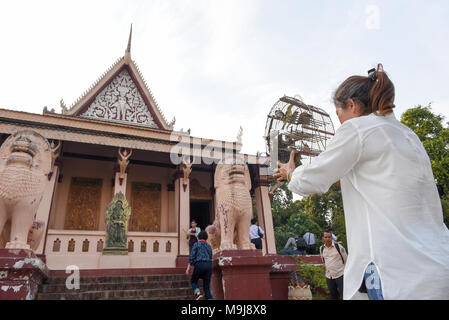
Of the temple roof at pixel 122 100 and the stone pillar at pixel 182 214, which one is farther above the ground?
the temple roof at pixel 122 100

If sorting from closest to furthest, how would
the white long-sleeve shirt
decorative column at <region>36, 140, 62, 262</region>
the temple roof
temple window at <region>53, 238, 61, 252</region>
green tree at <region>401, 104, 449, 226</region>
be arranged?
the white long-sleeve shirt, decorative column at <region>36, 140, 62, 262</region>, temple window at <region>53, 238, 61, 252</region>, the temple roof, green tree at <region>401, 104, 449, 226</region>

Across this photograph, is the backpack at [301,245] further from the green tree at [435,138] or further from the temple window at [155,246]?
the green tree at [435,138]

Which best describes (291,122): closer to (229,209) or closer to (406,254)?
(229,209)

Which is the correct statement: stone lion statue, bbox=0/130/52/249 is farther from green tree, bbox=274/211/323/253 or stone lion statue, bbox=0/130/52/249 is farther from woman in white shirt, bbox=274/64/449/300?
green tree, bbox=274/211/323/253

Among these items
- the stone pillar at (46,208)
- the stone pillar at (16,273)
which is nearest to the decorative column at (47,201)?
the stone pillar at (46,208)

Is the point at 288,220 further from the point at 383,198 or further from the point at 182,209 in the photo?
the point at 383,198

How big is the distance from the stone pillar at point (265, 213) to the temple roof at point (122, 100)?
380 centimetres

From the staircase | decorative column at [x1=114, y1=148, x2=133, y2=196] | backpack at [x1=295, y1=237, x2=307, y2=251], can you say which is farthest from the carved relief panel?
the staircase

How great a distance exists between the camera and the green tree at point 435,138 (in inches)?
490

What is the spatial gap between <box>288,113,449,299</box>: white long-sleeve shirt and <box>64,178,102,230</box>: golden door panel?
9451mm

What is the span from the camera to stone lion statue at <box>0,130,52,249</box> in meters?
3.64

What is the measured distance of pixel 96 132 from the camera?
828 cm

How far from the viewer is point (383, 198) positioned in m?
0.99

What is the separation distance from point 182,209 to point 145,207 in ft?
6.80
